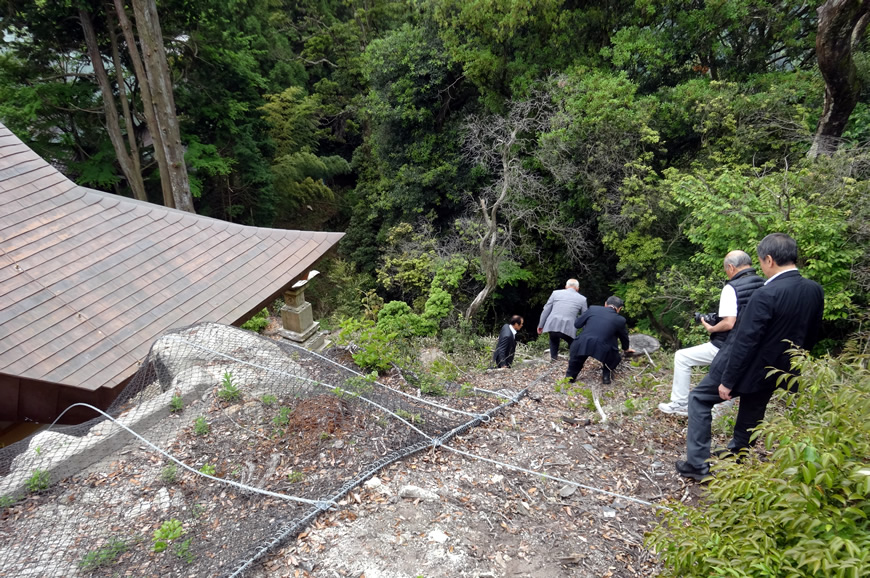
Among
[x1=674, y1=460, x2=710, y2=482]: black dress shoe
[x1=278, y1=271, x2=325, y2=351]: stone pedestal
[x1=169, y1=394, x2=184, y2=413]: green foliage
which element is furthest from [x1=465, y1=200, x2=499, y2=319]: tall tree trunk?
[x1=169, y1=394, x2=184, y2=413]: green foliage

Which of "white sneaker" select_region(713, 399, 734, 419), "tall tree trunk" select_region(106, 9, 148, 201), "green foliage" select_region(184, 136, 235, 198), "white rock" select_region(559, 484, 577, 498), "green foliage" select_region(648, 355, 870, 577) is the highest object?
"tall tree trunk" select_region(106, 9, 148, 201)

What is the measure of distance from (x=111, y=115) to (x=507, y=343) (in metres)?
12.7

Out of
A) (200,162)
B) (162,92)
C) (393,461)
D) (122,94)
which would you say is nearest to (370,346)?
(393,461)

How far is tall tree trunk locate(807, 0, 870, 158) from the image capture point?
7414 mm

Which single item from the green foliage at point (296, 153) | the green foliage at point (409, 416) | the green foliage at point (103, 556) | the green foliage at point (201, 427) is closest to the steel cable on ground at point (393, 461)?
the green foliage at point (409, 416)

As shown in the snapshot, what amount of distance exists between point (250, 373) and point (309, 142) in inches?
676

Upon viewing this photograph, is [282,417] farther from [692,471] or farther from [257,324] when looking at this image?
[257,324]

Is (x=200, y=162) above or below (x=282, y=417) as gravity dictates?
Answer: above

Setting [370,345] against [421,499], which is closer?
[421,499]

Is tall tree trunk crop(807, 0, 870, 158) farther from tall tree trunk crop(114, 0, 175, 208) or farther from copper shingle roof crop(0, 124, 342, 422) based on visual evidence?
tall tree trunk crop(114, 0, 175, 208)

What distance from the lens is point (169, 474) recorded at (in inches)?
142

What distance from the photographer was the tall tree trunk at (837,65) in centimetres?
741

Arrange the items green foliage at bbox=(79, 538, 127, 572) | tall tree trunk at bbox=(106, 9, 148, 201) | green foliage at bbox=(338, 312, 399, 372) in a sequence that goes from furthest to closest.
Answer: tall tree trunk at bbox=(106, 9, 148, 201) → green foliage at bbox=(338, 312, 399, 372) → green foliage at bbox=(79, 538, 127, 572)

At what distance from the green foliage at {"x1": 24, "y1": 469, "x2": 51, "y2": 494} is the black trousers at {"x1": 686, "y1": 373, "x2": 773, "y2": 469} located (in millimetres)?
4697
